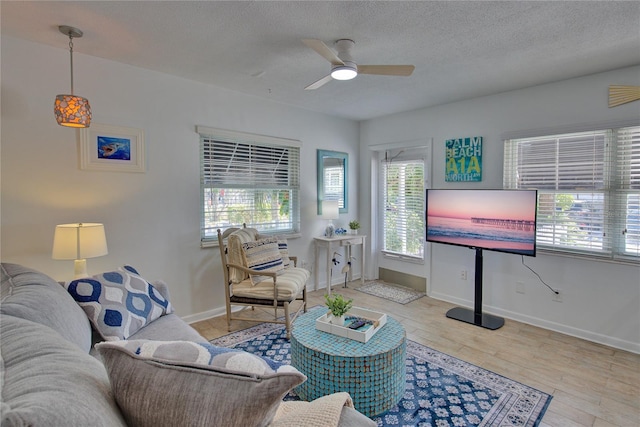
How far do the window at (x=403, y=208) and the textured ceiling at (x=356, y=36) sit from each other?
157cm

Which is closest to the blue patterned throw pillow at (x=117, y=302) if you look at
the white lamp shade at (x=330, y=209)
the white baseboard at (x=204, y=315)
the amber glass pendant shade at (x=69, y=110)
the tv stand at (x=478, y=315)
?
the amber glass pendant shade at (x=69, y=110)

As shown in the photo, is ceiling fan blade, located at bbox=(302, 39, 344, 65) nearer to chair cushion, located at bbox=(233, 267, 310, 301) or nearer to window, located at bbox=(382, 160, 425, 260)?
chair cushion, located at bbox=(233, 267, 310, 301)

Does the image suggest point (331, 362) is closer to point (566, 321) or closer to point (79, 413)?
point (79, 413)

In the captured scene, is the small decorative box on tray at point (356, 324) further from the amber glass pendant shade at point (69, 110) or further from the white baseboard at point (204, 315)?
the amber glass pendant shade at point (69, 110)

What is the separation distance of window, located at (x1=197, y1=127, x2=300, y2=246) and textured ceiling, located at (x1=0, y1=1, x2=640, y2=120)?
73 centimetres

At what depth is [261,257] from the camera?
3348mm

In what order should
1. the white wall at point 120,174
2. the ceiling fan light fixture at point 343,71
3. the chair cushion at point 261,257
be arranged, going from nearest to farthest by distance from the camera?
1. the ceiling fan light fixture at point 343,71
2. the white wall at point 120,174
3. the chair cushion at point 261,257

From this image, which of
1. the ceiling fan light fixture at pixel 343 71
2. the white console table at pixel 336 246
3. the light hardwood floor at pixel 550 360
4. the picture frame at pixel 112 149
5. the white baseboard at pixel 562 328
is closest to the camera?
the light hardwood floor at pixel 550 360

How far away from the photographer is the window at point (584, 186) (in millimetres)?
2941

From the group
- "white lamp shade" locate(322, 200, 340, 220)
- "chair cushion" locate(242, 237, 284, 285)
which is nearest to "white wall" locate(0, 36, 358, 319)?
"chair cushion" locate(242, 237, 284, 285)

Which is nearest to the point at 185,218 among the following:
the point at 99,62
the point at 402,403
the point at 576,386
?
the point at 99,62

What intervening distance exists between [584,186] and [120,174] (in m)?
4.40

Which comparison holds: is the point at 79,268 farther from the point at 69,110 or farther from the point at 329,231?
the point at 329,231

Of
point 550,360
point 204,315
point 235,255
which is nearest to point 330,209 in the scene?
point 235,255
